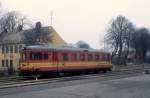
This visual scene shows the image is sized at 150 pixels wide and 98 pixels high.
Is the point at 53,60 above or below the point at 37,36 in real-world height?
below

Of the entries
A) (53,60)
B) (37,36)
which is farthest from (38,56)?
(37,36)

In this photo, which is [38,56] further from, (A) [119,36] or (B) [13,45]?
(A) [119,36]

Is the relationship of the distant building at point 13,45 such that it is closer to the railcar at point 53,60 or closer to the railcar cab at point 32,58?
Answer: the railcar at point 53,60

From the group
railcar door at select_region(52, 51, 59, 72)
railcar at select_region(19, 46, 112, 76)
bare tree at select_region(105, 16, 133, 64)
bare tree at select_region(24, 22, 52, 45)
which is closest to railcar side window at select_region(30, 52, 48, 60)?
railcar at select_region(19, 46, 112, 76)

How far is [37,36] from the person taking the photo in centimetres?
5778

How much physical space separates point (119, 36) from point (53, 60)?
1950 inches

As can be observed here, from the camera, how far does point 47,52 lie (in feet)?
95.7

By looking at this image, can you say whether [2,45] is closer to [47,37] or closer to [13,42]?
[13,42]

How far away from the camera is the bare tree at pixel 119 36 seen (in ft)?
252

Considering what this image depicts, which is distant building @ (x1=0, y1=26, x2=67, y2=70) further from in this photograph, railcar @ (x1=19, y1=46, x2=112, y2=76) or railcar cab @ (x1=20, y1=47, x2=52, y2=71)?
railcar cab @ (x1=20, y1=47, x2=52, y2=71)

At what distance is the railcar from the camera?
28422 mm

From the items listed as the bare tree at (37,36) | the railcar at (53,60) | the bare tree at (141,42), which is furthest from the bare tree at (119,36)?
the railcar at (53,60)

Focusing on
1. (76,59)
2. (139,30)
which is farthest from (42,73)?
(139,30)

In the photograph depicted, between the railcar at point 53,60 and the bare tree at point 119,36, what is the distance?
4280 cm
